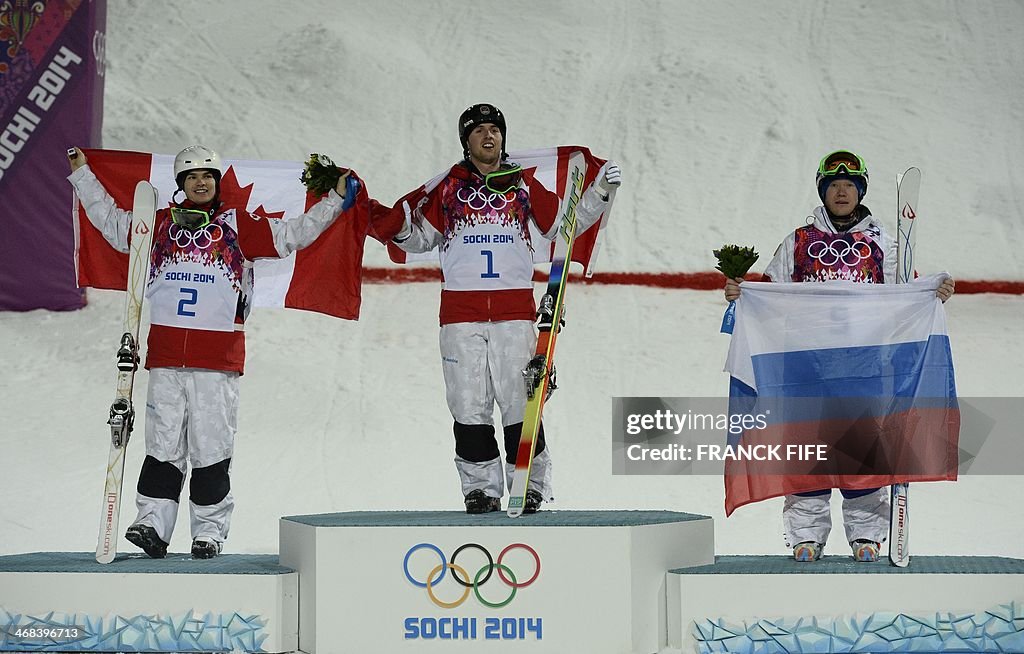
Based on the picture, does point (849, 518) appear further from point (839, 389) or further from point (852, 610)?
point (852, 610)

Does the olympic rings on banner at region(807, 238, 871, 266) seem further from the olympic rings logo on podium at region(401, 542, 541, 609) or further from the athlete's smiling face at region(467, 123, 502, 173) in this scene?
the olympic rings logo on podium at region(401, 542, 541, 609)

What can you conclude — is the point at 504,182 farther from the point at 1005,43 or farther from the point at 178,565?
the point at 1005,43

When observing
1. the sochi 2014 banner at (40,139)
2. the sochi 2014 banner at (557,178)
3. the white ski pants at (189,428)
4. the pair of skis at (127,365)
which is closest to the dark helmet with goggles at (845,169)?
the sochi 2014 banner at (557,178)

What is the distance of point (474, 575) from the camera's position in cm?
368

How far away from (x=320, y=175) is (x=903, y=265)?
2.10 meters

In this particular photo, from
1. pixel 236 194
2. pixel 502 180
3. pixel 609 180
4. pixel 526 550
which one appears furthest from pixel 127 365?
pixel 609 180

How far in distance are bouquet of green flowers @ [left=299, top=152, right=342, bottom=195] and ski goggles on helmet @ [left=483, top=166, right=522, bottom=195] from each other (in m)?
0.56

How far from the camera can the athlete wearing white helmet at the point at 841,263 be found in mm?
4289

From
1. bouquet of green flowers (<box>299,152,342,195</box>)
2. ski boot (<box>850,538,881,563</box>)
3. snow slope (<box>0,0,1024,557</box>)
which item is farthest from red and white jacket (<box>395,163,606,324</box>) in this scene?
snow slope (<box>0,0,1024,557</box>)

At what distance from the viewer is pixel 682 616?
367cm

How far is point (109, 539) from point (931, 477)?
2736mm

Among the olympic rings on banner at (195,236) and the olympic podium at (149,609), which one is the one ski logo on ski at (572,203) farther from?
the olympic podium at (149,609)

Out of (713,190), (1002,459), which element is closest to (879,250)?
(1002,459)

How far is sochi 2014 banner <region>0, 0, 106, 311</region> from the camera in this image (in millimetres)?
9000
